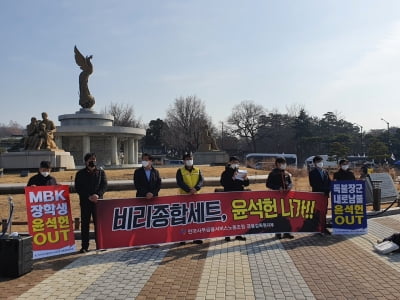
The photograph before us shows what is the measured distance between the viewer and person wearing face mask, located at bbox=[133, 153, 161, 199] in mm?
8195

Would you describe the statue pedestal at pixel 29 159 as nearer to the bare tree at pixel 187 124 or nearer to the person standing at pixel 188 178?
the person standing at pixel 188 178

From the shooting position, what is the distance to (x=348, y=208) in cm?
906

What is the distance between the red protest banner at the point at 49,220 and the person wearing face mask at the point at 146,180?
4.65ft

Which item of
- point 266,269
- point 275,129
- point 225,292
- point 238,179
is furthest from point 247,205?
point 275,129

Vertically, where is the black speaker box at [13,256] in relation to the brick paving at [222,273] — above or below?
above

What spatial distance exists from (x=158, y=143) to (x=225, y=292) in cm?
8344

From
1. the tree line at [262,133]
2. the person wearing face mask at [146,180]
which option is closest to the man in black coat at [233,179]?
the person wearing face mask at [146,180]

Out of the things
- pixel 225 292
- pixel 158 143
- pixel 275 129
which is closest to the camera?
pixel 225 292

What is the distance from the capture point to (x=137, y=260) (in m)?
7.09

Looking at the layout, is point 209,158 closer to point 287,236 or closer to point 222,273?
point 287,236

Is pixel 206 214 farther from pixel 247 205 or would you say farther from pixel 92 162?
pixel 92 162

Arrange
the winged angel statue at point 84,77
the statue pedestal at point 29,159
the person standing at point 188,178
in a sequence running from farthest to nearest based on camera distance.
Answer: the winged angel statue at point 84,77
the statue pedestal at point 29,159
the person standing at point 188,178

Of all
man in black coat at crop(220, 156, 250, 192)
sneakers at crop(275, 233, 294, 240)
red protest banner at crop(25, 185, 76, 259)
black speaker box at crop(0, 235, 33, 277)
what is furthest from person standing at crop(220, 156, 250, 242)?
black speaker box at crop(0, 235, 33, 277)

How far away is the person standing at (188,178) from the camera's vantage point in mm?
8445
